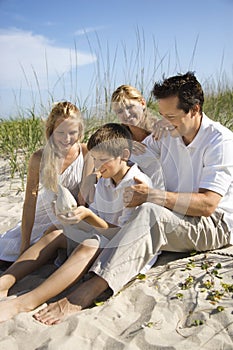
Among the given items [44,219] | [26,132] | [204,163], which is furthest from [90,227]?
[26,132]

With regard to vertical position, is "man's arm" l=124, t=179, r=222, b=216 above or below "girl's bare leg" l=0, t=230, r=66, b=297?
above

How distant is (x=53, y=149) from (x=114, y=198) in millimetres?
550

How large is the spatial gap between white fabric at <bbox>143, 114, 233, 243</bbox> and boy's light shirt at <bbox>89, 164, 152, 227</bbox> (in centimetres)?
20

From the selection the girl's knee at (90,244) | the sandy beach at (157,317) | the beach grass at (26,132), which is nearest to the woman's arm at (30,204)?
the sandy beach at (157,317)

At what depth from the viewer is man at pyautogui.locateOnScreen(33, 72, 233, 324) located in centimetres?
220

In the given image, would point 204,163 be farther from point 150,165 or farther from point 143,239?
point 143,239

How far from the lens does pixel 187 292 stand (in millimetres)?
2184

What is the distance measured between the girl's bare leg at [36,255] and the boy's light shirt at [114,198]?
0.91 ft

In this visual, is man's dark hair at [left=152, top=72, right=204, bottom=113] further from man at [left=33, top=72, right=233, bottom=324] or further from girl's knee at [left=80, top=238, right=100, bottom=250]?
girl's knee at [left=80, top=238, right=100, bottom=250]

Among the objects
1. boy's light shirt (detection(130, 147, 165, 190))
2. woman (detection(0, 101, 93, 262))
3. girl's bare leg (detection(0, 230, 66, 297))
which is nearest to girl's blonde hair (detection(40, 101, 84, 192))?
woman (detection(0, 101, 93, 262))

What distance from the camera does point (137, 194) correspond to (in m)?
2.28

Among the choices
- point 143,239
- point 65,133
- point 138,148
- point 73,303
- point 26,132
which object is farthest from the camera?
point 26,132

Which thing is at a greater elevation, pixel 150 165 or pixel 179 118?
pixel 179 118

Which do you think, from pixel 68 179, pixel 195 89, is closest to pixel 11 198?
pixel 68 179
